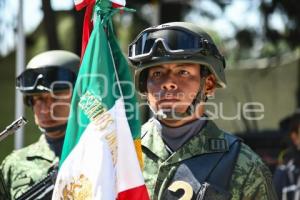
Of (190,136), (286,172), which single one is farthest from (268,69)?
(190,136)

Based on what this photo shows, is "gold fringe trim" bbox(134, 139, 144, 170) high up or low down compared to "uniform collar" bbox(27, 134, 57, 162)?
up

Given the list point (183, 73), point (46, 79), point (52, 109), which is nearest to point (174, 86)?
point (183, 73)

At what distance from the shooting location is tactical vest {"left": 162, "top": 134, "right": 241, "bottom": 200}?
3342 millimetres

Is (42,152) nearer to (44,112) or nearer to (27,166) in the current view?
(27,166)

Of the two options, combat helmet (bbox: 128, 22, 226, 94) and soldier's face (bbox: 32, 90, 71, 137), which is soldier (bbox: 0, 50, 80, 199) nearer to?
soldier's face (bbox: 32, 90, 71, 137)

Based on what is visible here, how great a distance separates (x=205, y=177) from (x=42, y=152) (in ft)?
5.66

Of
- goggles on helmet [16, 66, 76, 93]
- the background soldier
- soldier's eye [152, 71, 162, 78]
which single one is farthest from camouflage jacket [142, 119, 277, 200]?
the background soldier

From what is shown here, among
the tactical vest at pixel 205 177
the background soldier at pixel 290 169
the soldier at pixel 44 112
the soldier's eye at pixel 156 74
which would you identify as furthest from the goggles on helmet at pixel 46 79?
the background soldier at pixel 290 169

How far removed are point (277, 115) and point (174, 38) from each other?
22.1 ft

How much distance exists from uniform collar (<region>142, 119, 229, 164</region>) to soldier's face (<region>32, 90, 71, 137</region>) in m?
1.21

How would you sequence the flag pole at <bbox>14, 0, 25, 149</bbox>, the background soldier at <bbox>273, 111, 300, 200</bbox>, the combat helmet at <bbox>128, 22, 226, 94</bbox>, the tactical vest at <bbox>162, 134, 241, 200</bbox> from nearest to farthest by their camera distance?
the tactical vest at <bbox>162, 134, 241, 200</bbox> → the combat helmet at <bbox>128, 22, 226, 94</bbox> → the background soldier at <bbox>273, 111, 300, 200</bbox> → the flag pole at <bbox>14, 0, 25, 149</bbox>

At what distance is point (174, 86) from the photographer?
11.5 ft

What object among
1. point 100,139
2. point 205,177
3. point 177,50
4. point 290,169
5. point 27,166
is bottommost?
point 290,169

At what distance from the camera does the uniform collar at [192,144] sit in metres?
3.52
